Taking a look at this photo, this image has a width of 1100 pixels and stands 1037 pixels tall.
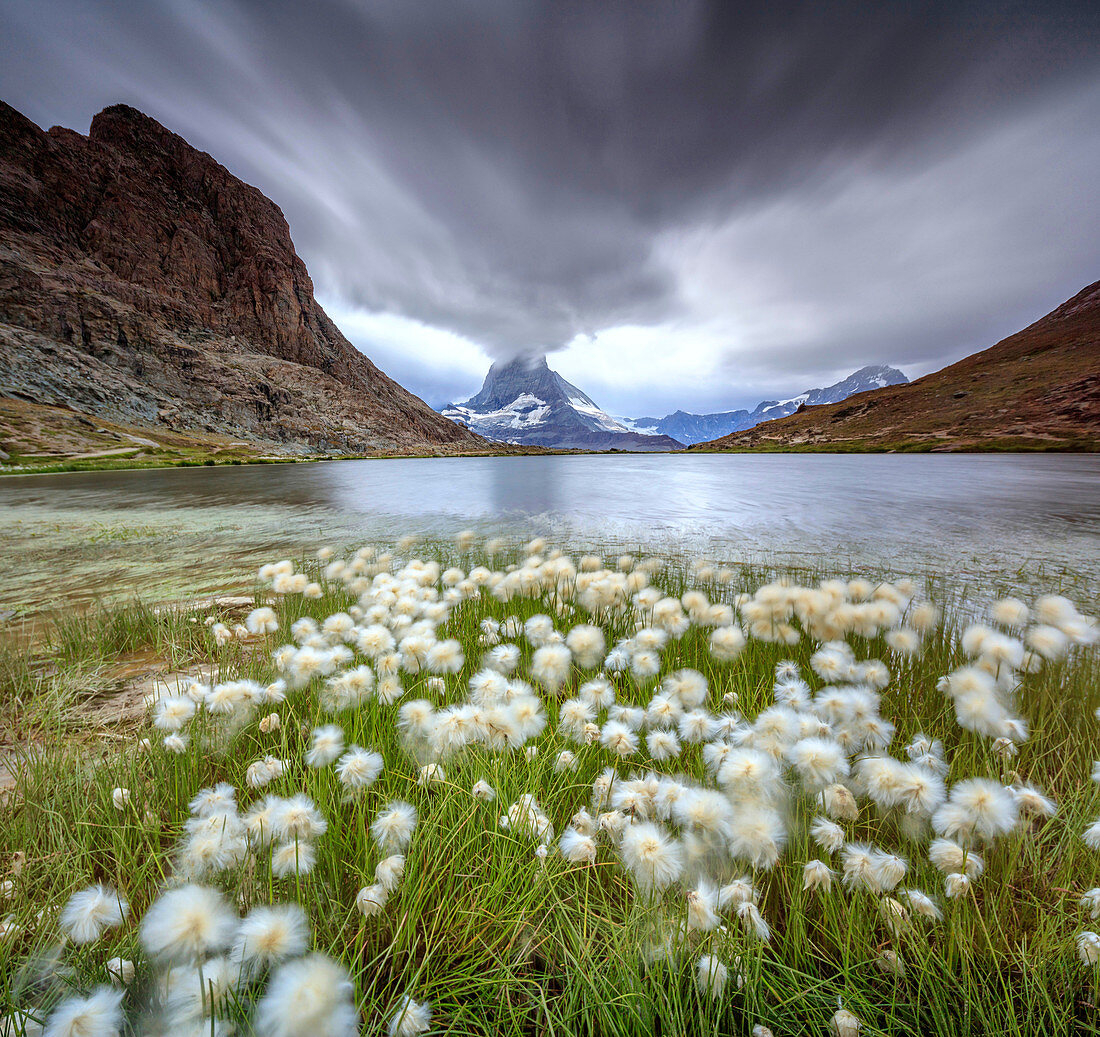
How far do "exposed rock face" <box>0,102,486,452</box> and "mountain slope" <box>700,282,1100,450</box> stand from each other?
114m

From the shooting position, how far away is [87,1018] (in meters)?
1.24

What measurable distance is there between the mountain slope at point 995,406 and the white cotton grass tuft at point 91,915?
94767mm

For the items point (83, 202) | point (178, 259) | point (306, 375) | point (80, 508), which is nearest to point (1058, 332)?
point (80, 508)

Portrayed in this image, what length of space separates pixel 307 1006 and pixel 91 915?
1013mm

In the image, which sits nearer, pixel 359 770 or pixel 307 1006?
pixel 307 1006

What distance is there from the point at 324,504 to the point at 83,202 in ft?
674

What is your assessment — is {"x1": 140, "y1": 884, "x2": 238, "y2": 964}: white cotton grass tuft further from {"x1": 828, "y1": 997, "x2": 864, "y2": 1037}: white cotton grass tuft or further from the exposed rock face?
the exposed rock face

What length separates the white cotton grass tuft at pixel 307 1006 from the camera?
1186mm

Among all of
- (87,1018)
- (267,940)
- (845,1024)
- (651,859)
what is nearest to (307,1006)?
(267,940)

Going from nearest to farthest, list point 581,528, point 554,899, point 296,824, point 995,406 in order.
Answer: point 554,899, point 296,824, point 581,528, point 995,406

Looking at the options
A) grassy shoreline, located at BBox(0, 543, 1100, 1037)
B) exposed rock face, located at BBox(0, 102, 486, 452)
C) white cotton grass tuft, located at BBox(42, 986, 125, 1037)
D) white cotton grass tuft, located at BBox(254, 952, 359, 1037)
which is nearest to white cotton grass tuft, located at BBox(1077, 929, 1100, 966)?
grassy shoreline, located at BBox(0, 543, 1100, 1037)

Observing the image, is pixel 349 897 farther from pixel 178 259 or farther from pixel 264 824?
pixel 178 259

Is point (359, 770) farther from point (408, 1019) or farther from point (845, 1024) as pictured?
point (845, 1024)

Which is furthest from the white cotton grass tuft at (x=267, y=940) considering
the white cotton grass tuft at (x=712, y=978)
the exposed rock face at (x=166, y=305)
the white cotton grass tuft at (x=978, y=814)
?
the exposed rock face at (x=166, y=305)
